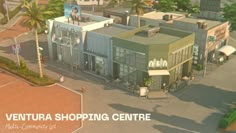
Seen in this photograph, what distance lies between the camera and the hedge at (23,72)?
56.7 metres

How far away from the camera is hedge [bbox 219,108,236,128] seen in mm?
42906

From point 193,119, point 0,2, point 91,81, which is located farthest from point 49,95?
point 0,2

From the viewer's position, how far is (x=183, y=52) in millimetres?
56094

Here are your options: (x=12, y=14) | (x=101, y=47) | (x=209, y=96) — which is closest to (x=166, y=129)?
(x=209, y=96)

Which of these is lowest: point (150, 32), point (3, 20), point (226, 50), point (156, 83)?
point (156, 83)

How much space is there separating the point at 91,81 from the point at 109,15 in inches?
1146

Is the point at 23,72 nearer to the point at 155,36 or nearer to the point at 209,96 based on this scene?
the point at 155,36

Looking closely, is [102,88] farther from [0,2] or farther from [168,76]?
[0,2]

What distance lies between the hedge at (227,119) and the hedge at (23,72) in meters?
29.5

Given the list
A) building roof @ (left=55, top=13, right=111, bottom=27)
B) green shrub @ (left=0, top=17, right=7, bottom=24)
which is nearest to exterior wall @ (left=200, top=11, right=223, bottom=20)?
building roof @ (left=55, top=13, right=111, bottom=27)

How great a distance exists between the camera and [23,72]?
195ft

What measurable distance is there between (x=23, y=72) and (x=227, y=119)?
36.8 m

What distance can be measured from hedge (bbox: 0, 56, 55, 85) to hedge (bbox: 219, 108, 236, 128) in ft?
96.7

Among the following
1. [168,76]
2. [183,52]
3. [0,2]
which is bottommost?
[168,76]
